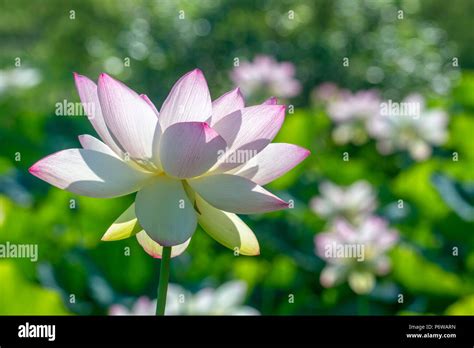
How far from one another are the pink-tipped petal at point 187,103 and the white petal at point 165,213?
27mm

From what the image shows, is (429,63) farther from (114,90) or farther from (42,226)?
(114,90)

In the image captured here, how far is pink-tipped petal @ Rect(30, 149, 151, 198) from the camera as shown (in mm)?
263

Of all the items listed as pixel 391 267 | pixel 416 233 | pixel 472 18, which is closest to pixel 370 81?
pixel 472 18

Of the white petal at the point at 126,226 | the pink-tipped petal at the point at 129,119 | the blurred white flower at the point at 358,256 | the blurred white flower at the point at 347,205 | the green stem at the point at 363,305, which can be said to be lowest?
the green stem at the point at 363,305

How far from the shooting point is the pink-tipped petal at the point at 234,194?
10.3 inches

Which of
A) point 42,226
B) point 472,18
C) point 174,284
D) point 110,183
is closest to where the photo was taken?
point 110,183

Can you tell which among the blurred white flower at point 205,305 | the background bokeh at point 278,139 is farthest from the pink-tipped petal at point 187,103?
the background bokeh at point 278,139

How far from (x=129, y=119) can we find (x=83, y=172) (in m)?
0.03

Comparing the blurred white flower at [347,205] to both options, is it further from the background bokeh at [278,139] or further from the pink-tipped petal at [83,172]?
the pink-tipped petal at [83,172]

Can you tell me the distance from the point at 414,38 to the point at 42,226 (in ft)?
6.96

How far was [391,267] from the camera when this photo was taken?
118cm

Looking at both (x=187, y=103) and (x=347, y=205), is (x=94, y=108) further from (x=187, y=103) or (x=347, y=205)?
(x=347, y=205)

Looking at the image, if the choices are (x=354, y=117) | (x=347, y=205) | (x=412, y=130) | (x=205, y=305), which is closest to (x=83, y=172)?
(x=205, y=305)

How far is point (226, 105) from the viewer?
0.91 feet
